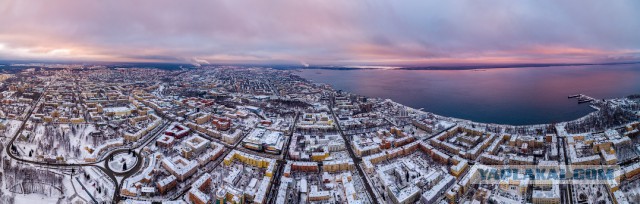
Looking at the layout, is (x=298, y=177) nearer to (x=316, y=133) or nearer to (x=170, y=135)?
(x=316, y=133)

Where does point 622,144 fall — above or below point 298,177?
above

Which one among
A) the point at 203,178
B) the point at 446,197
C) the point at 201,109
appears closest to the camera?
the point at 446,197

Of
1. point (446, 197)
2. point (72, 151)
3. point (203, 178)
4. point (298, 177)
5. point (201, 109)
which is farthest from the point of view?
point (201, 109)

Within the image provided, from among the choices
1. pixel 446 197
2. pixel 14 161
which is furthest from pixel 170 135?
pixel 446 197

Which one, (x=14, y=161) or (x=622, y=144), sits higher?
(x=622, y=144)

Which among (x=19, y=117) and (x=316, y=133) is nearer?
(x=316, y=133)

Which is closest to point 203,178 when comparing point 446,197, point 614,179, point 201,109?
point 446,197

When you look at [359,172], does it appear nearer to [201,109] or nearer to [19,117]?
[201,109]

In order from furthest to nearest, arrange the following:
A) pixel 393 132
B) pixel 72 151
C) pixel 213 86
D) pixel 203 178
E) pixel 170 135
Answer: pixel 213 86, pixel 393 132, pixel 170 135, pixel 72 151, pixel 203 178

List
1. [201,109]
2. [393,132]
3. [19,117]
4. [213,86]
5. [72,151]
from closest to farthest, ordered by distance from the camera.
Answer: [72,151]
[393,132]
[19,117]
[201,109]
[213,86]
